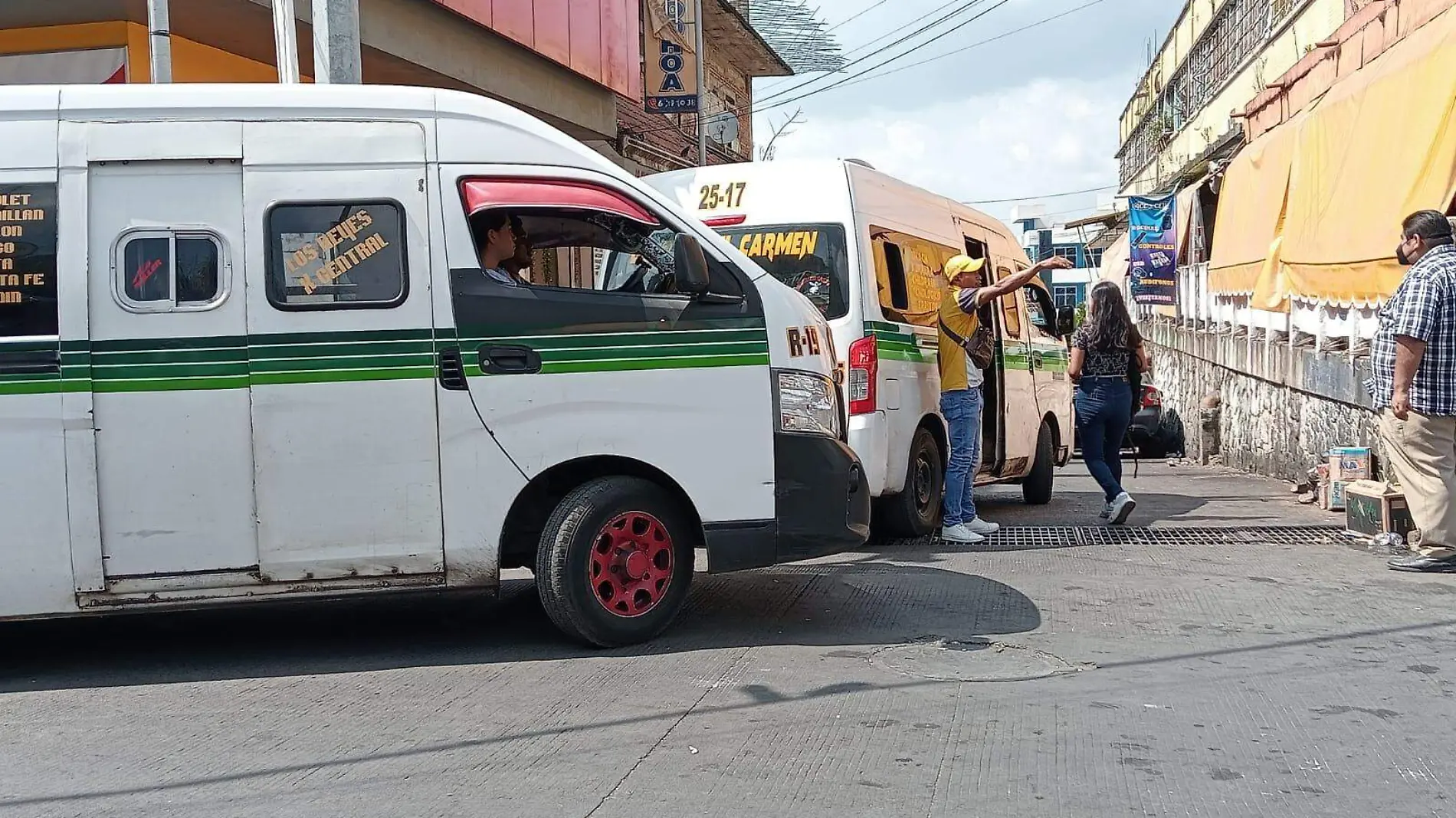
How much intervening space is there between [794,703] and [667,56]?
23304mm

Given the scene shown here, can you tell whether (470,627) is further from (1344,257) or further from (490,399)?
(1344,257)

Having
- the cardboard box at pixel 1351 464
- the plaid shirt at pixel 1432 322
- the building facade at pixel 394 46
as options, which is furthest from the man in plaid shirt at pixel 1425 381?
the building facade at pixel 394 46

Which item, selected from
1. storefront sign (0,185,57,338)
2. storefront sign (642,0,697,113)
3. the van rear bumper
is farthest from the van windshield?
storefront sign (642,0,697,113)

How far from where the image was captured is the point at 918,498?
30.7 feet

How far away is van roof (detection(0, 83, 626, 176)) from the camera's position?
5754 millimetres

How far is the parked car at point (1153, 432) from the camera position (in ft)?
59.6

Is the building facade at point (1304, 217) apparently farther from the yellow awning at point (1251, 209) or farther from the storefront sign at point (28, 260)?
the storefront sign at point (28, 260)

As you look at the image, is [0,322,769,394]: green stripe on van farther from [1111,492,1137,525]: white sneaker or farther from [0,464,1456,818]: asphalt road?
[1111,492,1137,525]: white sneaker

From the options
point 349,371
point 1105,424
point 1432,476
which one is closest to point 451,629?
point 349,371

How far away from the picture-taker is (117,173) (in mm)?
5758

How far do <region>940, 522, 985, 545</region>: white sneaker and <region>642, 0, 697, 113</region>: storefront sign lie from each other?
58.0 feet

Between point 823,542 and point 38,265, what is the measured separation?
3584 millimetres

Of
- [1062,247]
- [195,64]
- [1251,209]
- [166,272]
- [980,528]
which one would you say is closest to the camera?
[166,272]

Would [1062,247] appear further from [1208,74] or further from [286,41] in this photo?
[286,41]
